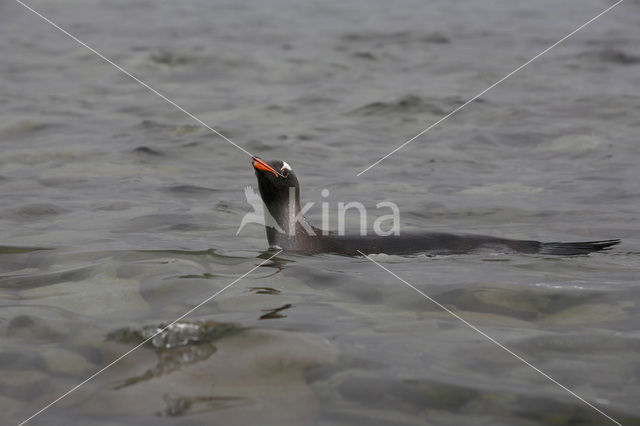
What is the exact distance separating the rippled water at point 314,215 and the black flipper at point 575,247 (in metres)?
0.13

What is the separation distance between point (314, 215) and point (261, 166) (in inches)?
70.2

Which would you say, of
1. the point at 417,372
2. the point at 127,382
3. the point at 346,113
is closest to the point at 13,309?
the point at 127,382

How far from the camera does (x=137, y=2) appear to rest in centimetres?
2280

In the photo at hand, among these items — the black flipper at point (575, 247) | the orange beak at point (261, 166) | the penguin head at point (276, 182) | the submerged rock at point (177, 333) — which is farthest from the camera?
the penguin head at point (276, 182)

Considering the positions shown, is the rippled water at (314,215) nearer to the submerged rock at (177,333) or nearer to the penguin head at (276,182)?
the submerged rock at (177,333)

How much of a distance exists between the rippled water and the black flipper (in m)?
0.13

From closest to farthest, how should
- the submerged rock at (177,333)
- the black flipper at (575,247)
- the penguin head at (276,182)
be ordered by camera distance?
the submerged rock at (177,333)
the black flipper at (575,247)
the penguin head at (276,182)

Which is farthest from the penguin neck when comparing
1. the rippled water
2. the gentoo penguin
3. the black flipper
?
the black flipper

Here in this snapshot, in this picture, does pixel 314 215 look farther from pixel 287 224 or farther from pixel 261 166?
pixel 261 166

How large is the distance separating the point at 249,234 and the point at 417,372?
3858mm

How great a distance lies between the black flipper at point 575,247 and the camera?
22.9 feet

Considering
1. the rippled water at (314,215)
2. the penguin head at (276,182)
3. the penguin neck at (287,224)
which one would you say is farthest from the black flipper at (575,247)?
the penguin head at (276,182)

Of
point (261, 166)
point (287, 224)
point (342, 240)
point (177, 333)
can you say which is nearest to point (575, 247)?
point (342, 240)

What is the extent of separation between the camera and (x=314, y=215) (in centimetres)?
888
